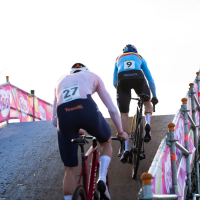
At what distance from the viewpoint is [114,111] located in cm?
359

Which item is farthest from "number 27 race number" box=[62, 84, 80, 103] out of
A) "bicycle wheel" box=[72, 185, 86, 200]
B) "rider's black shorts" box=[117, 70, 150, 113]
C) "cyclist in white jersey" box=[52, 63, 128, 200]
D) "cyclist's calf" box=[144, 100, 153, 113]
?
"cyclist's calf" box=[144, 100, 153, 113]

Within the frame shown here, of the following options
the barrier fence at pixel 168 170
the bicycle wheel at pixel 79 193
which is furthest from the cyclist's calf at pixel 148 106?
the bicycle wheel at pixel 79 193

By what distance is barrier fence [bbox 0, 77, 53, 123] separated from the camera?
9535 millimetres

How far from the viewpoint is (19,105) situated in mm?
10781

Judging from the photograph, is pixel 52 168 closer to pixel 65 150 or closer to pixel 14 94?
pixel 65 150

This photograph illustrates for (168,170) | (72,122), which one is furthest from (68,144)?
(168,170)

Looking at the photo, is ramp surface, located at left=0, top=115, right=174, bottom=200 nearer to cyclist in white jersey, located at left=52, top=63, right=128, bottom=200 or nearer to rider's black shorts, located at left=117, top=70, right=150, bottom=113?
rider's black shorts, located at left=117, top=70, right=150, bottom=113

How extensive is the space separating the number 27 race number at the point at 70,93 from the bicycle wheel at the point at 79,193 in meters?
0.97

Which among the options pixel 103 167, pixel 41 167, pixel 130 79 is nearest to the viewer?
pixel 103 167

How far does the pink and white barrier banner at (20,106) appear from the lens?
31.3ft

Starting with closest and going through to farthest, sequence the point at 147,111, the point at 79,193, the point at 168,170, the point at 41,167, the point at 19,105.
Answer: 1. the point at 79,193
2. the point at 168,170
3. the point at 147,111
4. the point at 41,167
5. the point at 19,105

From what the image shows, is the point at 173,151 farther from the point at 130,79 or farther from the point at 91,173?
the point at 130,79

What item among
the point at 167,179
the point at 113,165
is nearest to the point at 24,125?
the point at 113,165

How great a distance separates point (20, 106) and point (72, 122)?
8068 millimetres
